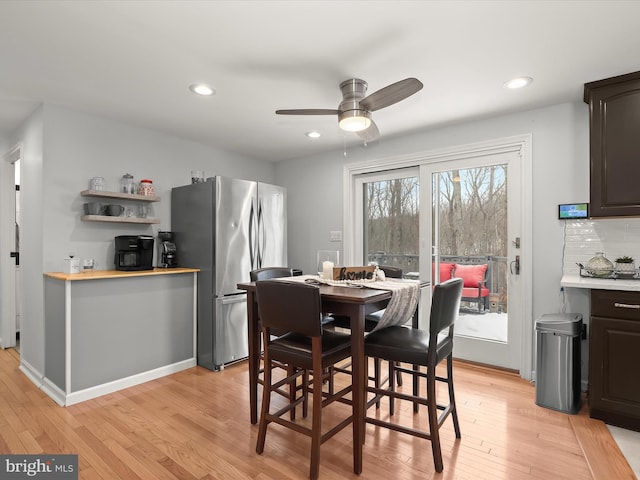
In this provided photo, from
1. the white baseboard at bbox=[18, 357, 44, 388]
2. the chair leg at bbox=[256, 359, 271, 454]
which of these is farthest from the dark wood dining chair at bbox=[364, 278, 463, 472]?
the white baseboard at bbox=[18, 357, 44, 388]

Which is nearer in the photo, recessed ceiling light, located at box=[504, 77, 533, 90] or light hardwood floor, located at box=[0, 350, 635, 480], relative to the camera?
light hardwood floor, located at box=[0, 350, 635, 480]

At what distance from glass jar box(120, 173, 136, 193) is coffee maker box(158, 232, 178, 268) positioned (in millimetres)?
528

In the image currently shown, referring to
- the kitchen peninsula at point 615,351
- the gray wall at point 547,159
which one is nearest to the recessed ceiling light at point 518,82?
the gray wall at point 547,159

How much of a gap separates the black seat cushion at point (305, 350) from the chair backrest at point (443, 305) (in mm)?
508

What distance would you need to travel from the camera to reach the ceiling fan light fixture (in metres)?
2.22

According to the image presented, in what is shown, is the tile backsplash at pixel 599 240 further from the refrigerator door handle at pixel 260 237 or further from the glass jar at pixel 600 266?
the refrigerator door handle at pixel 260 237

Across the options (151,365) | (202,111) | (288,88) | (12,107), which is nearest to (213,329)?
(151,365)

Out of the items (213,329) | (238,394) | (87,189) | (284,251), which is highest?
(87,189)

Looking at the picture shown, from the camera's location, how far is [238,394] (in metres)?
2.84

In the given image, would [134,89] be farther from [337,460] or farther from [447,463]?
[447,463]

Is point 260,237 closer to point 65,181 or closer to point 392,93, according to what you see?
point 65,181

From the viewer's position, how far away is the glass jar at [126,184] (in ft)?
11.0

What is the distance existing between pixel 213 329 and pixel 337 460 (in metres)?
1.85

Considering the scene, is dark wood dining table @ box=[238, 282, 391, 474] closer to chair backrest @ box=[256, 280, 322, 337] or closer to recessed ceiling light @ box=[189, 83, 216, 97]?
chair backrest @ box=[256, 280, 322, 337]
